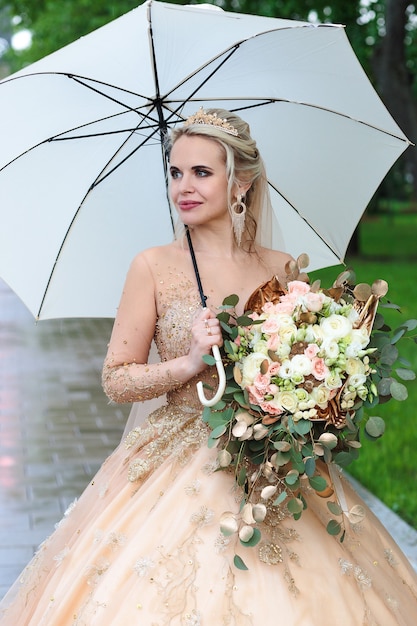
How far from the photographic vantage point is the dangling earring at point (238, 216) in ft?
11.3

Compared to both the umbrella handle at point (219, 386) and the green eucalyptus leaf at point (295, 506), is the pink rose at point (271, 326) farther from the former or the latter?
the green eucalyptus leaf at point (295, 506)

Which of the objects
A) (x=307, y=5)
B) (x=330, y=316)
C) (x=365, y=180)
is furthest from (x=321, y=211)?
(x=307, y=5)

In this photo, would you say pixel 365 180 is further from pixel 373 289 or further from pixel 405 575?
pixel 405 575

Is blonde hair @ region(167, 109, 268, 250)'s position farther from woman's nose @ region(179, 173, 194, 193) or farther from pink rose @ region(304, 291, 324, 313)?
pink rose @ region(304, 291, 324, 313)

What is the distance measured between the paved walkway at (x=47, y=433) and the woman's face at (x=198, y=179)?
8.43 ft

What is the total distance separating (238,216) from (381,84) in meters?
14.6

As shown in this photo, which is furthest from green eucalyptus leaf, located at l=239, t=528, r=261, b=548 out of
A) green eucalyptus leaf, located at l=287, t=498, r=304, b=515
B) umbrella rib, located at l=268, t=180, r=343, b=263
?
umbrella rib, located at l=268, t=180, r=343, b=263

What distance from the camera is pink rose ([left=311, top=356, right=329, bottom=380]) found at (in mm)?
2736

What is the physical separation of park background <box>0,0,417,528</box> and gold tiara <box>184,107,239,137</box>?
91.4 inches

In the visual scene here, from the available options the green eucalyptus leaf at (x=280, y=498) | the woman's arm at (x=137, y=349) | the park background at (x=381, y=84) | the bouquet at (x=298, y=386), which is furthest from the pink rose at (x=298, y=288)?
the park background at (x=381, y=84)

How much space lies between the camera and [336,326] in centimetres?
280

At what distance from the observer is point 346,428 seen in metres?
2.85

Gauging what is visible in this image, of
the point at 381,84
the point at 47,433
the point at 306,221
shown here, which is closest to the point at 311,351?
the point at 306,221

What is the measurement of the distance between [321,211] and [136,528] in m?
1.61
